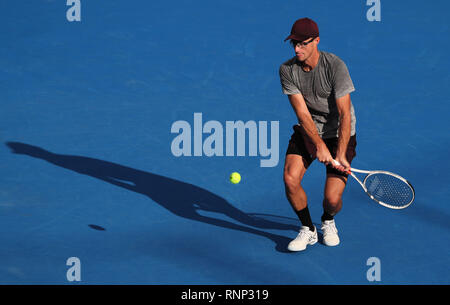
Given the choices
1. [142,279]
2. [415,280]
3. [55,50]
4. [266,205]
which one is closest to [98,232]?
[142,279]

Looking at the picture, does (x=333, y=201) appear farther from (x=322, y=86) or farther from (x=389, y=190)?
(x=322, y=86)

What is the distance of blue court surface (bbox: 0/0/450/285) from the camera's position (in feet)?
22.6

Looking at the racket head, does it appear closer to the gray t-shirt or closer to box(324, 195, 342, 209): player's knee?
box(324, 195, 342, 209): player's knee

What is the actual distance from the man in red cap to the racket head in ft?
1.27

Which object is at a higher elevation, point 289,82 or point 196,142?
point 196,142

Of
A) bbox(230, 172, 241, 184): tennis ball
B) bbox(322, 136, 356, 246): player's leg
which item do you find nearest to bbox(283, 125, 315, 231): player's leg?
bbox(322, 136, 356, 246): player's leg

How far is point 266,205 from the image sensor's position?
26.2 ft

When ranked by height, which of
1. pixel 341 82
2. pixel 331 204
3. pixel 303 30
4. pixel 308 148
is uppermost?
pixel 303 30

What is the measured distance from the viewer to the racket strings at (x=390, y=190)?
6918 mm

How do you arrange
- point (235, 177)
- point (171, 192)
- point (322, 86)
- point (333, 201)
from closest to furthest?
point (322, 86), point (333, 201), point (235, 177), point (171, 192)

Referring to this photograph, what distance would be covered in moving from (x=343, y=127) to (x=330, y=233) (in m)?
1.19

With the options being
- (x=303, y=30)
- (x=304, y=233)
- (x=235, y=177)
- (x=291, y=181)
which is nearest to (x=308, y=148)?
(x=291, y=181)

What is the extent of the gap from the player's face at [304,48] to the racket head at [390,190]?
4.47 feet

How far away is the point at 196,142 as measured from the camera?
929 centimetres
